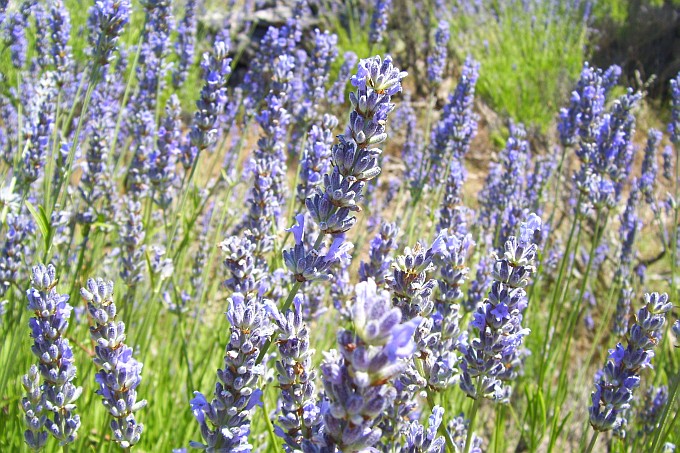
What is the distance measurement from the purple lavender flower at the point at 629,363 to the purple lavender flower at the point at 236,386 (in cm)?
90

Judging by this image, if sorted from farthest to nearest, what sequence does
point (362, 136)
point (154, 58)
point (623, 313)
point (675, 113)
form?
point (154, 58) → point (623, 313) → point (675, 113) → point (362, 136)

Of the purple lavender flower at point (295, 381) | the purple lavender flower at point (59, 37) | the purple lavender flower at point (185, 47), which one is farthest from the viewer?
the purple lavender flower at point (185, 47)

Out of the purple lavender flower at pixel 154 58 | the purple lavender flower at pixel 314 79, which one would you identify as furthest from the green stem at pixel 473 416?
the purple lavender flower at pixel 154 58

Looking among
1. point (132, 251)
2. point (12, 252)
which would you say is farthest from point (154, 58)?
point (12, 252)

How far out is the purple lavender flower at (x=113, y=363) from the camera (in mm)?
1184

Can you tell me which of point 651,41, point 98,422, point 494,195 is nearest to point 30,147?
point 98,422

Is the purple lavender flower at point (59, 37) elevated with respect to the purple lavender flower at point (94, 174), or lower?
elevated

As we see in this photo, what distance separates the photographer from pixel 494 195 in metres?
3.35

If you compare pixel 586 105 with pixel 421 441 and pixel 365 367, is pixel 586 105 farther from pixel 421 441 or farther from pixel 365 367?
pixel 365 367

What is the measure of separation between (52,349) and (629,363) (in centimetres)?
131

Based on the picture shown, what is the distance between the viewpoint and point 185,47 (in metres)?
3.37

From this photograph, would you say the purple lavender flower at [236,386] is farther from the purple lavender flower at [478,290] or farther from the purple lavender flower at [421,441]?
the purple lavender flower at [478,290]

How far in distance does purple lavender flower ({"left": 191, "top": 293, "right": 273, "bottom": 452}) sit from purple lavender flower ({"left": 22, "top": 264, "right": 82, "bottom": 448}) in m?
0.34

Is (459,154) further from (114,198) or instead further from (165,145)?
(114,198)
